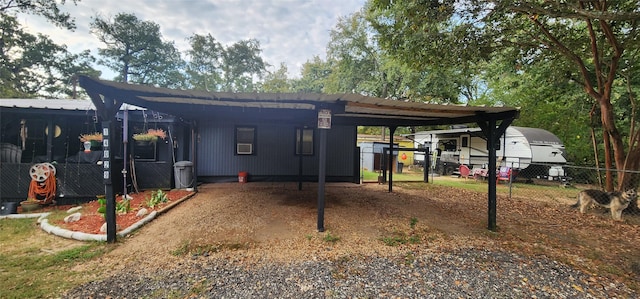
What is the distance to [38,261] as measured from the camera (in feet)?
9.55

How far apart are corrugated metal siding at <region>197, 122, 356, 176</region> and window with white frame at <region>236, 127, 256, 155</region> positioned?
136mm

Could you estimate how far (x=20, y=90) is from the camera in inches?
707

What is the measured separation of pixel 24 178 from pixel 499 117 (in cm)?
950

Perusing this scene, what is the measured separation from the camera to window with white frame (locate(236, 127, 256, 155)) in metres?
8.59

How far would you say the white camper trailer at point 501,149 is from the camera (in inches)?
416

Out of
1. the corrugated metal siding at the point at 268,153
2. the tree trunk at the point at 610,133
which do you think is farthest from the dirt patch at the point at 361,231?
the corrugated metal siding at the point at 268,153

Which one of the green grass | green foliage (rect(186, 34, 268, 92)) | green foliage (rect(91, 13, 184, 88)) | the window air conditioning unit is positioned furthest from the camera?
green foliage (rect(186, 34, 268, 92))

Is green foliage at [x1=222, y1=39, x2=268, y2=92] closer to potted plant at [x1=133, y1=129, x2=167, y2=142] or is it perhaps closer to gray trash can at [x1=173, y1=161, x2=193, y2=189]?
potted plant at [x1=133, y1=129, x2=167, y2=142]

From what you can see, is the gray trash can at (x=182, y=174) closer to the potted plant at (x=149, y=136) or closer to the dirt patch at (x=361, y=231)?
the potted plant at (x=149, y=136)

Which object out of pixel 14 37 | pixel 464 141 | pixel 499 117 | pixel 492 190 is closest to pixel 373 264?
pixel 492 190

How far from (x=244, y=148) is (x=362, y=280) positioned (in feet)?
22.6

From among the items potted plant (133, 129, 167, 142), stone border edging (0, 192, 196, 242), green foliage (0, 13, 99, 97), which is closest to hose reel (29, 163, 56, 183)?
stone border edging (0, 192, 196, 242)

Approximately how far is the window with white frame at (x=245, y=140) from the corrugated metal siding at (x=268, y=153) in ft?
0.45

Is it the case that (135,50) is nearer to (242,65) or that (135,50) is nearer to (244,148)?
(242,65)
